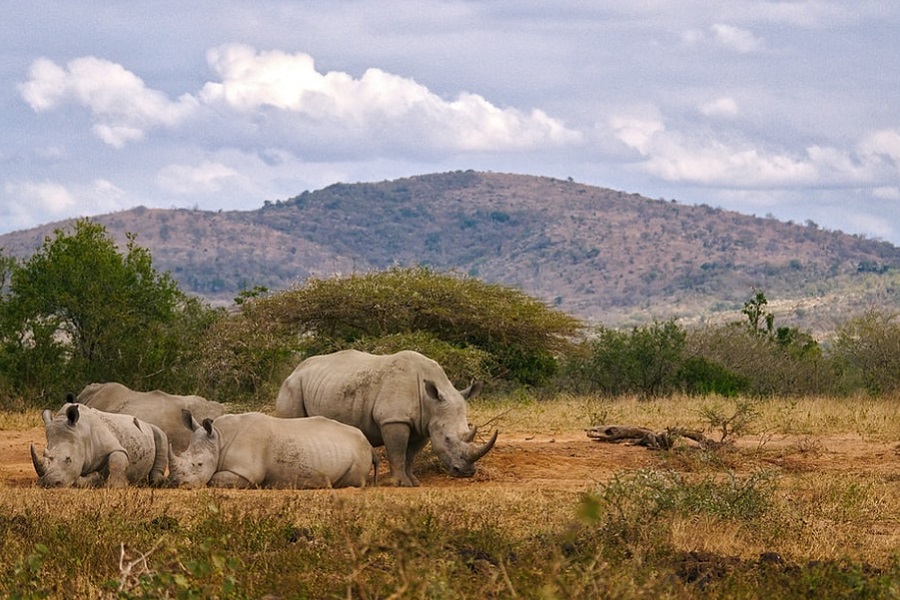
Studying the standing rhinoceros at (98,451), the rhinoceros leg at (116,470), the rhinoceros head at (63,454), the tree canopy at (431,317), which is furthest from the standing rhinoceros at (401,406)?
the tree canopy at (431,317)

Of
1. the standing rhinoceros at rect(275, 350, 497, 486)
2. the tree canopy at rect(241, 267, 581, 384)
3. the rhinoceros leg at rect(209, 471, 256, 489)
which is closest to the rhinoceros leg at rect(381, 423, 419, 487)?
the standing rhinoceros at rect(275, 350, 497, 486)

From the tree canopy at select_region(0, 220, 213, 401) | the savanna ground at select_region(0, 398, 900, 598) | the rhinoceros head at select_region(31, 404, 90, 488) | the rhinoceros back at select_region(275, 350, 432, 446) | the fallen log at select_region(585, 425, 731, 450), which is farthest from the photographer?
the tree canopy at select_region(0, 220, 213, 401)

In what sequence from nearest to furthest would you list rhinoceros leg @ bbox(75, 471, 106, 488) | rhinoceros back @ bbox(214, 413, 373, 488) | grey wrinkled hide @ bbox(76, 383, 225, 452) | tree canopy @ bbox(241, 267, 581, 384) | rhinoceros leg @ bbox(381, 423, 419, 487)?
Result: rhinoceros leg @ bbox(75, 471, 106, 488), rhinoceros back @ bbox(214, 413, 373, 488), rhinoceros leg @ bbox(381, 423, 419, 487), grey wrinkled hide @ bbox(76, 383, 225, 452), tree canopy @ bbox(241, 267, 581, 384)

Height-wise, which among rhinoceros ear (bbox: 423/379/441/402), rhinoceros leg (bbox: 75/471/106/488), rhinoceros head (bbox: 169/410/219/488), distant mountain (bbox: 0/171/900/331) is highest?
distant mountain (bbox: 0/171/900/331)

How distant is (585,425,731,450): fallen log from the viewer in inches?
591

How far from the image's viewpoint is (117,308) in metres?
22.9

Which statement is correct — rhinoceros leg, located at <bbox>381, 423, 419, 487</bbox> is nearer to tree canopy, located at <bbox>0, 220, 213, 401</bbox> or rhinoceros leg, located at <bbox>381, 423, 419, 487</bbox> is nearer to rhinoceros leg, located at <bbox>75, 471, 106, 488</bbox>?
rhinoceros leg, located at <bbox>75, 471, 106, 488</bbox>

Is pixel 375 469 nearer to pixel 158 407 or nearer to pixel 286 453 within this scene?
pixel 286 453

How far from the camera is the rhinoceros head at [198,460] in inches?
480

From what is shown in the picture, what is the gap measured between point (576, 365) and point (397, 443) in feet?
55.3

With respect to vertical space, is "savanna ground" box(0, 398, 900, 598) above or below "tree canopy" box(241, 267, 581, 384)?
below

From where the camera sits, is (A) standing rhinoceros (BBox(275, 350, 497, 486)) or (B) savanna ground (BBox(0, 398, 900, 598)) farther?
(A) standing rhinoceros (BBox(275, 350, 497, 486))

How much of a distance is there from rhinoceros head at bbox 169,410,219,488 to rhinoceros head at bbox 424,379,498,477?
7.58ft

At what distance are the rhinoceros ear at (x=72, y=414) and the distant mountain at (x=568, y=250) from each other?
109 metres
